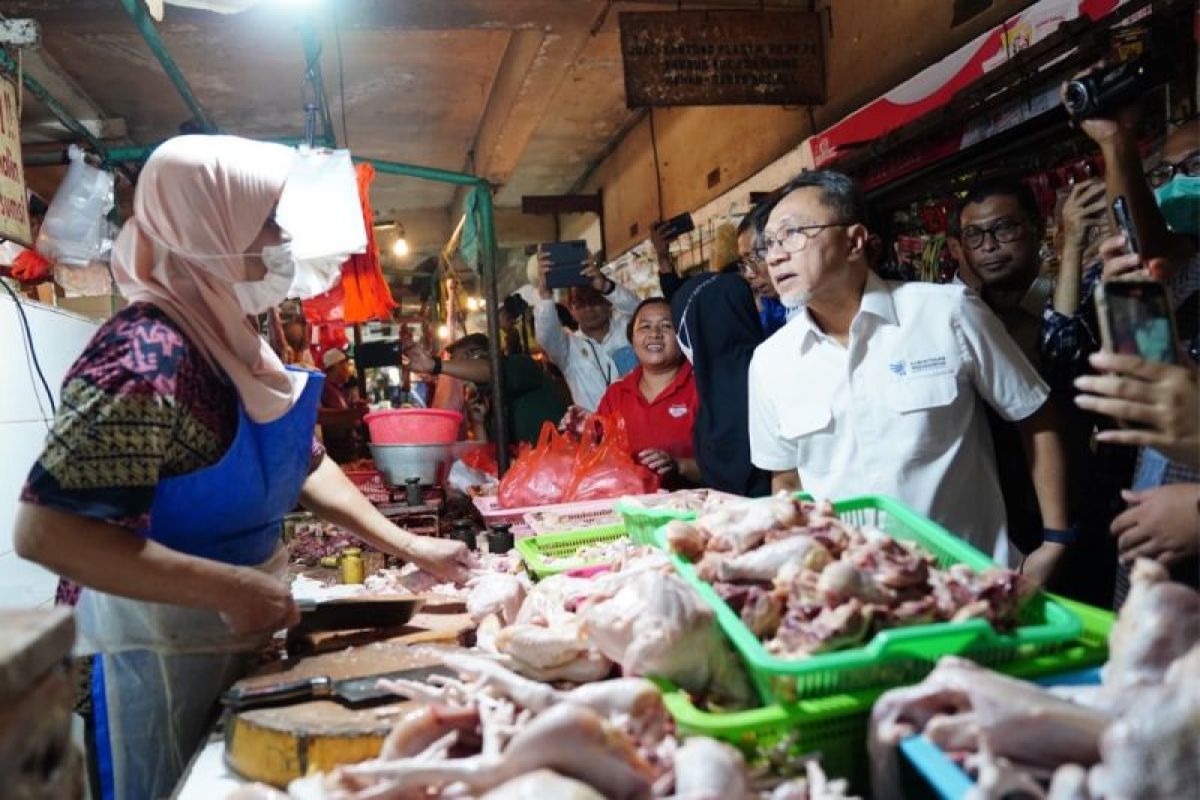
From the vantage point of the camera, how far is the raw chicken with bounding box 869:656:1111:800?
1.19m

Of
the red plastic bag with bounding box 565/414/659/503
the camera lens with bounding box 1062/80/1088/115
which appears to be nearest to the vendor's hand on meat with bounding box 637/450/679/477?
the red plastic bag with bounding box 565/414/659/503

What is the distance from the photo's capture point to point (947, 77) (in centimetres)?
486

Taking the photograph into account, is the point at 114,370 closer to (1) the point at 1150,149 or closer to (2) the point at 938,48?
(1) the point at 1150,149

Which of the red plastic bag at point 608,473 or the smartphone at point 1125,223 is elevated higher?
the smartphone at point 1125,223

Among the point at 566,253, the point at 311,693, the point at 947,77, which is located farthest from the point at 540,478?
the point at 947,77

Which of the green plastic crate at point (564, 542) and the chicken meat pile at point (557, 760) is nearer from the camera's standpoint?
the chicken meat pile at point (557, 760)

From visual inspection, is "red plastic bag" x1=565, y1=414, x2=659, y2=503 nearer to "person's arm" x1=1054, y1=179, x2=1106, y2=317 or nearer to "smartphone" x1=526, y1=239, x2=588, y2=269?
"smartphone" x1=526, y1=239, x2=588, y2=269

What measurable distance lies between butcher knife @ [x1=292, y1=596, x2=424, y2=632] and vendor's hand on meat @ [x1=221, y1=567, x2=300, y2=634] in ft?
0.64

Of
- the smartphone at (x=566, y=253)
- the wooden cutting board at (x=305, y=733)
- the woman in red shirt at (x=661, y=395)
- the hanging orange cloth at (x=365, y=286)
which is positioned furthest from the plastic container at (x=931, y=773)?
the smartphone at (x=566, y=253)

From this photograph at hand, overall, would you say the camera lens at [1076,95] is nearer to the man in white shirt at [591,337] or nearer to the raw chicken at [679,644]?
the raw chicken at [679,644]

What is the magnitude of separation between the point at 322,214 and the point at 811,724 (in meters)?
3.83

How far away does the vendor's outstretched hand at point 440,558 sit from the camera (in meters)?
2.88

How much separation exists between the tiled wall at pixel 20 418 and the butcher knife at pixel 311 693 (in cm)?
344

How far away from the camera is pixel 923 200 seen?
5.15 meters
